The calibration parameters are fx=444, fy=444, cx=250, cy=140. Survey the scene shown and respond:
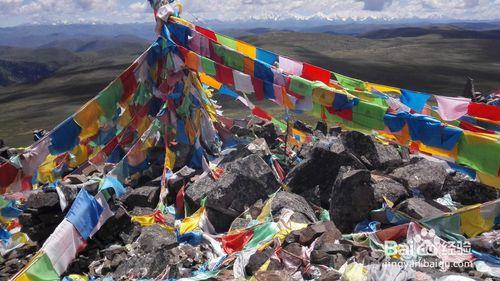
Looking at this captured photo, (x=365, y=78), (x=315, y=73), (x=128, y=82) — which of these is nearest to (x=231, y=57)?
(x=315, y=73)

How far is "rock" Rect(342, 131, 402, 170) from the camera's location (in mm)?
11008

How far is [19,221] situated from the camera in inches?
399

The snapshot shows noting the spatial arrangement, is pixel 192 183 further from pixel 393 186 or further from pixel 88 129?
pixel 393 186

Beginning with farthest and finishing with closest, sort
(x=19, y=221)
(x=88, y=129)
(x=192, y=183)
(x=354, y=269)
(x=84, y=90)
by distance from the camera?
(x=84, y=90), (x=88, y=129), (x=192, y=183), (x=19, y=221), (x=354, y=269)

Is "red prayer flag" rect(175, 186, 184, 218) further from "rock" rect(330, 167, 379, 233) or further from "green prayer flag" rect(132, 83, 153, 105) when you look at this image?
"rock" rect(330, 167, 379, 233)

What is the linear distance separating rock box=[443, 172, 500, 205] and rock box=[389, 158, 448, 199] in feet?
0.80

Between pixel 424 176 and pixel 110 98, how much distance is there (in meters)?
8.23

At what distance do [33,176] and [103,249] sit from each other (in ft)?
11.6

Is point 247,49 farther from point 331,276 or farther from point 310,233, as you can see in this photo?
point 331,276

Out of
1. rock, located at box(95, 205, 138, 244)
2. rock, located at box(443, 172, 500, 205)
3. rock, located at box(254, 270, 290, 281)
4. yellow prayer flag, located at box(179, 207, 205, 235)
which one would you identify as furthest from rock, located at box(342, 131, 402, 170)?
rock, located at box(95, 205, 138, 244)

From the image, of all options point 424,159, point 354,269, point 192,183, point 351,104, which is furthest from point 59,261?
point 424,159

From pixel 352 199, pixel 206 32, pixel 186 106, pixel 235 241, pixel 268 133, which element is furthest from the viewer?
pixel 268 133

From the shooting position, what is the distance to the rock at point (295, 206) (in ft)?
29.2

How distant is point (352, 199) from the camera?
862cm
